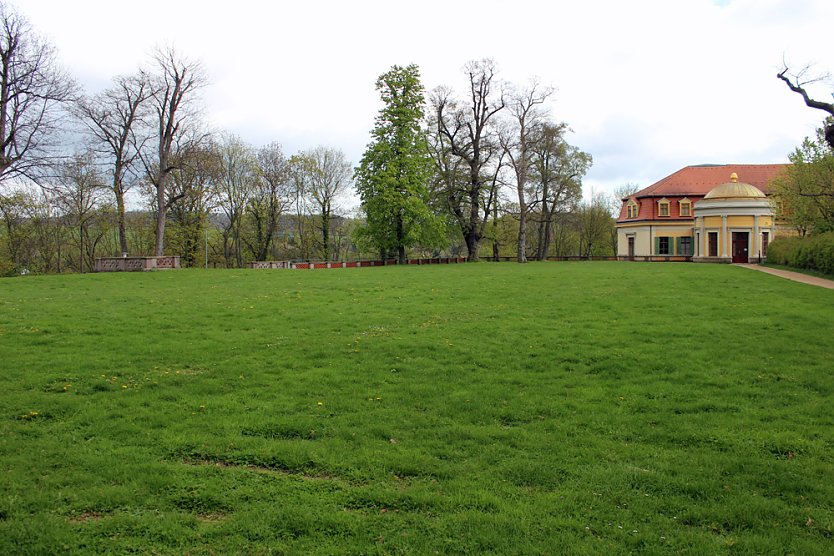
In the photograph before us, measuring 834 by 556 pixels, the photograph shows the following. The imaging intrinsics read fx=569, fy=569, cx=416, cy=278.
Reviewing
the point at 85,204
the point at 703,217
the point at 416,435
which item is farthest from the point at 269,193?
the point at 416,435

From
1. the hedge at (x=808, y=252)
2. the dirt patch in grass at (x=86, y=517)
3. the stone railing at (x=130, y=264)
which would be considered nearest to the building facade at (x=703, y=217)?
the hedge at (x=808, y=252)

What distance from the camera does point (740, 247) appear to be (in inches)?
1943

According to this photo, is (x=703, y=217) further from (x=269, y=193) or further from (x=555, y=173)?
(x=269, y=193)

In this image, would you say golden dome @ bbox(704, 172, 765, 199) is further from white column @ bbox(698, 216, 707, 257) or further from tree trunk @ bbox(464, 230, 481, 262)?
tree trunk @ bbox(464, 230, 481, 262)

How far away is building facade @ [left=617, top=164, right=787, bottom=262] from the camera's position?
160ft

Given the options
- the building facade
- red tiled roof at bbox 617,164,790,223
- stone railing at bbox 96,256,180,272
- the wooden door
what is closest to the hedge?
the building facade

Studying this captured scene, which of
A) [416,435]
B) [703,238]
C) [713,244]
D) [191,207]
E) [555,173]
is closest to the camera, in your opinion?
[416,435]

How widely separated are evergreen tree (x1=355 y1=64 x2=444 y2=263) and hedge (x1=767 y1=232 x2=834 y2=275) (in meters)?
23.6

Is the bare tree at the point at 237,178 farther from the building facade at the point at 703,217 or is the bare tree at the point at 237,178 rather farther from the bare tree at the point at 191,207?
the building facade at the point at 703,217

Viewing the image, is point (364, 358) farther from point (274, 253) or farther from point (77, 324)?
point (274, 253)

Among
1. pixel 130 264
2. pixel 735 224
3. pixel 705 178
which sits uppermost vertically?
pixel 705 178

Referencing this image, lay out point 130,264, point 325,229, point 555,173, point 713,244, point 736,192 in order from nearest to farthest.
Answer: point 130,264 → point 736,192 → point 713,244 → point 555,173 → point 325,229

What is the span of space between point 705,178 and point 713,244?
38.2 feet

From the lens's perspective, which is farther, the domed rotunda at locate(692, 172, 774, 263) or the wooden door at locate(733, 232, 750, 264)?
the wooden door at locate(733, 232, 750, 264)
